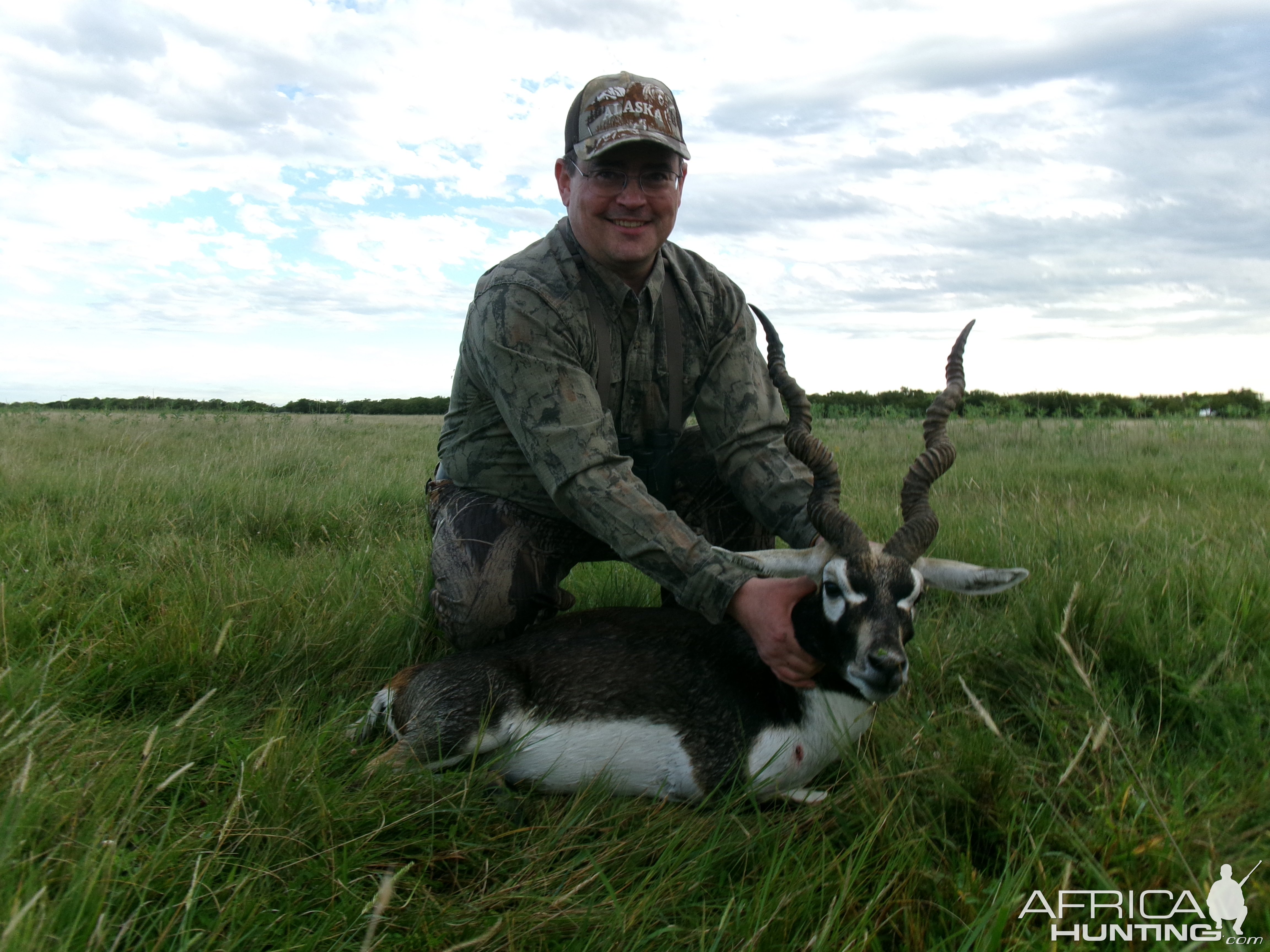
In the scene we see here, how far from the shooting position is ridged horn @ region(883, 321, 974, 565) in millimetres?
3527

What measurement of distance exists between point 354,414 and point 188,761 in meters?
38.2

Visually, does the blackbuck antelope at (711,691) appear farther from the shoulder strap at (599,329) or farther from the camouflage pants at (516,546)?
the shoulder strap at (599,329)

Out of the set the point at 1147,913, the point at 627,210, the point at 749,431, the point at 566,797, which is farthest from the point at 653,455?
the point at 1147,913

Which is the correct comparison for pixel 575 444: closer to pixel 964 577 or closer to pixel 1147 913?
pixel 964 577

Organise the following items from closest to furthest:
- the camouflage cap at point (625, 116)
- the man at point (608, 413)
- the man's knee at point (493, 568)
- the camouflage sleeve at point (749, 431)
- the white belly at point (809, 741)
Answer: the white belly at point (809, 741) < the man at point (608, 413) < the camouflage cap at point (625, 116) < the man's knee at point (493, 568) < the camouflage sleeve at point (749, 431)

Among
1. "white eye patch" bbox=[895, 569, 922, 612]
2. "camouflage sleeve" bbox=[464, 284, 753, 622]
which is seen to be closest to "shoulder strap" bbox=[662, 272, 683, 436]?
"camouflage sleeve" bbox=[464, 284, 753, 622]

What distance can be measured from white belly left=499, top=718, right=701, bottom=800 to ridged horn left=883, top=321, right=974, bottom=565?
1180mm

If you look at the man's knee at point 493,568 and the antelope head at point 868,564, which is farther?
the man's knee at point 493,568

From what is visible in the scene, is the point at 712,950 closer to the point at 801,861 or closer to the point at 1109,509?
the point at 801,861

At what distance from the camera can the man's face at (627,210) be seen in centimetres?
437

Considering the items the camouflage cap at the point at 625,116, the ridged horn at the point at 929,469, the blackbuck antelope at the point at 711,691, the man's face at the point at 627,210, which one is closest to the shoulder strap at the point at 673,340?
the man's face at the point at 627,210

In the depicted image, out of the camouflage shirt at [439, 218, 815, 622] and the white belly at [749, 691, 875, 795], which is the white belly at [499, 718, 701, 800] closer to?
the white belly at [749, 691, 875, 795]

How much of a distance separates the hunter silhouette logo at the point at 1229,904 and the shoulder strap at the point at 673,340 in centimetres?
324

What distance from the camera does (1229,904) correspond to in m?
2.27
